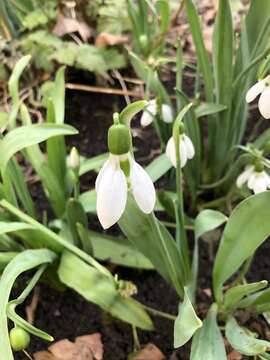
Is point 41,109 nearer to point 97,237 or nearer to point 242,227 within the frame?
point 97,237

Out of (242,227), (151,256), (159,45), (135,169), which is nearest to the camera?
(135,169)

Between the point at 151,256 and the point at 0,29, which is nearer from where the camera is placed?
the point at 151,256

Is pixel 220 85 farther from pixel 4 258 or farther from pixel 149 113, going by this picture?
pixel 4 258

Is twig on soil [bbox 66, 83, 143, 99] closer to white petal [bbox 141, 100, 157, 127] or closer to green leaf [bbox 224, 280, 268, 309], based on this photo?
white petal [bbox 141, 100, 157, 127]

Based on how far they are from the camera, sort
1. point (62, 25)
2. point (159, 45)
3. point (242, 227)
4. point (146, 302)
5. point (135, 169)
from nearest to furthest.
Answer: point (135, 169)
point (242, 227)
point (146, 302)
point (159, 45)
point (62, 25)

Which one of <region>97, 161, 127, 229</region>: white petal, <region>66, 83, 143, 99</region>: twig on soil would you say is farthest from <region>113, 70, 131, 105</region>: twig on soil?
<region>97, 161, 127, 229</region>: white petal

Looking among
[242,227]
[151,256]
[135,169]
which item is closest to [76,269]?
[151,256]
